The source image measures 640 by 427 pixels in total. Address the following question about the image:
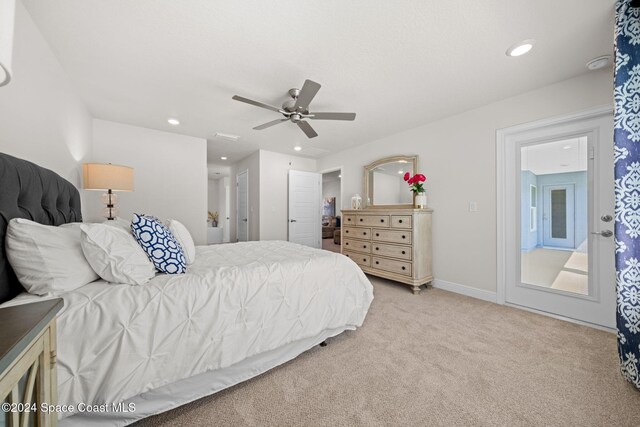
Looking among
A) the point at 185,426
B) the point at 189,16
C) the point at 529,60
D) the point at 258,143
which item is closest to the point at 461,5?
the point at 529,60

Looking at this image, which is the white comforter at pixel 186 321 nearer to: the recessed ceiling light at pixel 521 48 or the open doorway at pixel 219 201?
the recessed ceiling light at pixel 521 48

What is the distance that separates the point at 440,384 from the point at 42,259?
219cm

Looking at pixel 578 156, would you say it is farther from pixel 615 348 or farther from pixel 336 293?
pixel 336 293

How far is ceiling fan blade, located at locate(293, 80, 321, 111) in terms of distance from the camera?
1905 millimetres

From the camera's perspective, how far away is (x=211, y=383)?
1.35 metres

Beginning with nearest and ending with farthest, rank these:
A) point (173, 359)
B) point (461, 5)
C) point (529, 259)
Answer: point (173, 359) → point (461, 5) → point (529, 259)

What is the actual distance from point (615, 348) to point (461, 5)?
278 cm

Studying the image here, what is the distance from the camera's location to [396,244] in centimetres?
328

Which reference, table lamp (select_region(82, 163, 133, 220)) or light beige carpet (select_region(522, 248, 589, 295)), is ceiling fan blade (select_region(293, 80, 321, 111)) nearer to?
table lamp (select_region(82, 163, 133, 220))

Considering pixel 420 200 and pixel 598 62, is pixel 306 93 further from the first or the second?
pixel 598 62

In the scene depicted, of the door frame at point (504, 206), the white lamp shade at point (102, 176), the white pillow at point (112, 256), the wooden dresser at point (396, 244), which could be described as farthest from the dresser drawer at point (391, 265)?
the white lamp shade at point (102, 176)

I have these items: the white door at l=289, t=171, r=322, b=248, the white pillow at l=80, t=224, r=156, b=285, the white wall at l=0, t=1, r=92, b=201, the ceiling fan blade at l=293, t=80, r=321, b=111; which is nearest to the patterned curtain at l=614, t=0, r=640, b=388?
the ceiling fan blade at l=293, t=80, r=321, b=111

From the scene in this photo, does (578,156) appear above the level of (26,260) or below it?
above

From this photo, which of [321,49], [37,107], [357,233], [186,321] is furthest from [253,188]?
[186,321]
